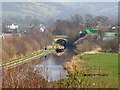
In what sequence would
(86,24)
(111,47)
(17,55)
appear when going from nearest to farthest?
(17,55), (111,47), (86,24)

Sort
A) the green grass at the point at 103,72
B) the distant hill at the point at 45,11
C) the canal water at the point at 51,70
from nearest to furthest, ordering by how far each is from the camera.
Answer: the canal water at the point at 51,70 → the green grass at the point at 103,72 → the distant hill at the point at 45,11

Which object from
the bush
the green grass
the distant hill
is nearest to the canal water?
the green grass

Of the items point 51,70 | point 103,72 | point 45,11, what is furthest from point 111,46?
point 45,11

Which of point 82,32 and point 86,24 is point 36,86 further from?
point 86,24

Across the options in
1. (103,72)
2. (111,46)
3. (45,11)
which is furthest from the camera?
(45,11)

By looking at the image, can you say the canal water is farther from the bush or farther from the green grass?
the bush

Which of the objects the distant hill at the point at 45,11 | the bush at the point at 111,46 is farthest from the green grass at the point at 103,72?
the distant hill at the point at 45,11

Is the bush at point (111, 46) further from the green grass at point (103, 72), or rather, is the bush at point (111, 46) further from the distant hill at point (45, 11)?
the distant hill at point (45, 11)

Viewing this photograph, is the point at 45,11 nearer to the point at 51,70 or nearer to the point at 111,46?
the point at 111,46

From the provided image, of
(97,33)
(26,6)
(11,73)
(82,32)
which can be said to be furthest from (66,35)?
(26,6)

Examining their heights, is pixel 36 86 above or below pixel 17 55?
above

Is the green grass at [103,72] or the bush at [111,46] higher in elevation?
the green grass at [103,72]
